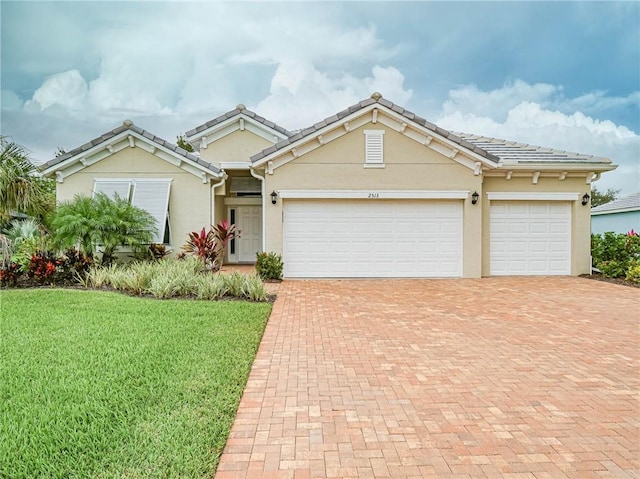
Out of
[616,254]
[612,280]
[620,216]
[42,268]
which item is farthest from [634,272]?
[42,268]

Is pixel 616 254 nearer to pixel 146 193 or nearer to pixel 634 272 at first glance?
pixel 634 272

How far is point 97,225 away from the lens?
11438 millimetres

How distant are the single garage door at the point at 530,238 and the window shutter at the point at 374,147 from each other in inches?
179

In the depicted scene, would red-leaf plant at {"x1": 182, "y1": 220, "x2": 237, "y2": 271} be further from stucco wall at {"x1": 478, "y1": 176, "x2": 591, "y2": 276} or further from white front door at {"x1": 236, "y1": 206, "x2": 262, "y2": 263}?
stucco wall at {"x1": 478, "y1": 176, "x2": 591, "y2": 276}

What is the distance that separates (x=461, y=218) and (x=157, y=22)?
12.8m

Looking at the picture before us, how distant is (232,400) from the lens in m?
3.92

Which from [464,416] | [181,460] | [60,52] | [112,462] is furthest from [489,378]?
[60,52]

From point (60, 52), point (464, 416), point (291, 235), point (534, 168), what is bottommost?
point (464, 416)

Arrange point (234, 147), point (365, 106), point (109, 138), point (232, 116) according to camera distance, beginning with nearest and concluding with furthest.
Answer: point (365, 106)
point (109, 138)
point (232, 116)
point (234, 147)

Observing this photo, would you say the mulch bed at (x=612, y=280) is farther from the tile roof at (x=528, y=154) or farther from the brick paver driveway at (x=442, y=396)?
the brick paver driveway at (x=442, y=396)

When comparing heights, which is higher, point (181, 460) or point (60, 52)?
point (60, 52)

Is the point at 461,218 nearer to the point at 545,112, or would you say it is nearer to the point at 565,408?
the point at 565,408

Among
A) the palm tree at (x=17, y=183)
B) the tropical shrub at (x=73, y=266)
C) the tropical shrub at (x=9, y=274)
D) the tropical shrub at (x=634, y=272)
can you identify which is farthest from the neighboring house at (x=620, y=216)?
the palm tree at (x=17, y=183)

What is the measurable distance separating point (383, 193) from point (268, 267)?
181 inches
